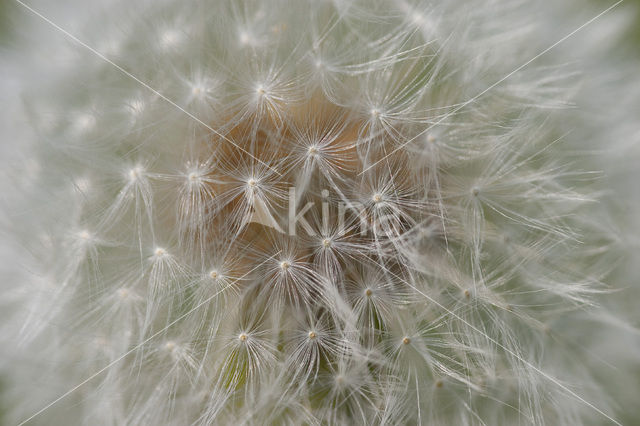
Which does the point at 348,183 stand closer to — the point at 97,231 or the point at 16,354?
the point at 97,231

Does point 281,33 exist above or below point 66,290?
above

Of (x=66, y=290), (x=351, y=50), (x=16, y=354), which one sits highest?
(x=351, y=50)

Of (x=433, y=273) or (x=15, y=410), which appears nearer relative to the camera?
(x=433, y=273)

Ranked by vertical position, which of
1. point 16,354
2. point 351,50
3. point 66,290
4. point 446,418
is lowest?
point 446,418

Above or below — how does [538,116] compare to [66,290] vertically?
above

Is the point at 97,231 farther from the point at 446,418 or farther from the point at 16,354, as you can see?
the point at 446,418

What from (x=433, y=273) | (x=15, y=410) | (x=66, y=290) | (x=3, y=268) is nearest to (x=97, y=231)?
(x=66, y=290)

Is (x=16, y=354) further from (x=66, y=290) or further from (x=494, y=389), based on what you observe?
(x=494, y=389)

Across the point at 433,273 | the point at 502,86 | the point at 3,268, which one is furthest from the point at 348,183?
the point at 3,268
